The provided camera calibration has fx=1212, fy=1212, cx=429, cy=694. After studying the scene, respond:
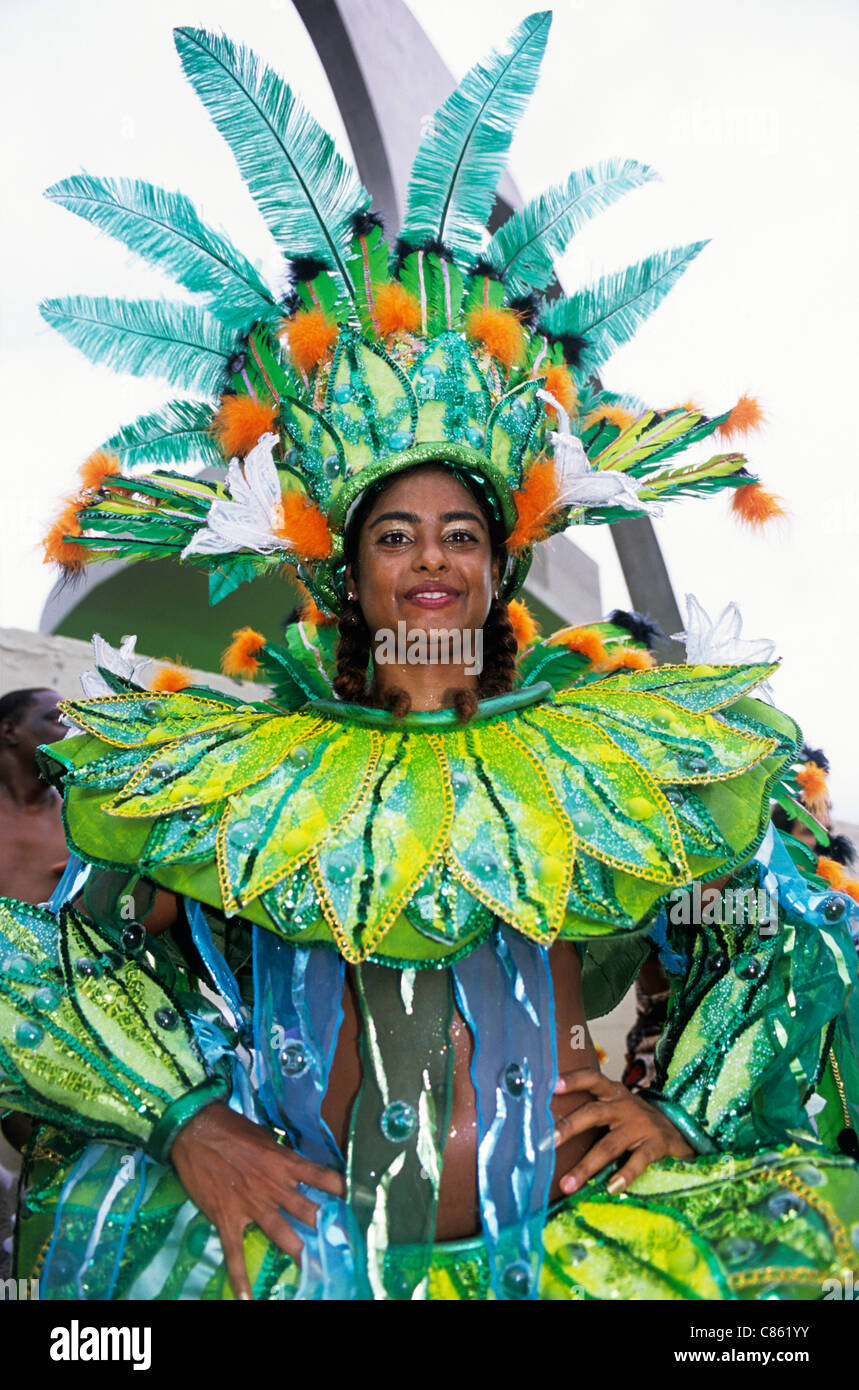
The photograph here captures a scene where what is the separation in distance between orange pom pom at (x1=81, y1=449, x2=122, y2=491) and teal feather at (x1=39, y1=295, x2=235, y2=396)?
0.65 feet

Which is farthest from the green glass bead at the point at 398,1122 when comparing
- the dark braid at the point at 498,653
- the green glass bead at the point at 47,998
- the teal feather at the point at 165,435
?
the teal feather at the point at 165,435

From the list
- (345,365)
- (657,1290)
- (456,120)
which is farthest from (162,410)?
(657,1290)

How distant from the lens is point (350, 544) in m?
2.41

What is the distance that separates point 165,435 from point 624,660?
4.09 feet

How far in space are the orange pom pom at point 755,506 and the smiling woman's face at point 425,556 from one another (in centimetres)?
67

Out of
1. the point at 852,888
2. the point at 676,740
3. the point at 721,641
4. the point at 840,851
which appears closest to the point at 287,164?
the point at 721,641

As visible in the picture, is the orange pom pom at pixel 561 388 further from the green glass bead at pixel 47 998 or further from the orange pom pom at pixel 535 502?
the green glass bead at pixel 47 998

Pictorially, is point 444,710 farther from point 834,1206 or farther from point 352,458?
point 834,1206

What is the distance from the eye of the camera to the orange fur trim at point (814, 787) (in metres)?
4.59

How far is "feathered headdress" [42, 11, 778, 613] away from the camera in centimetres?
235

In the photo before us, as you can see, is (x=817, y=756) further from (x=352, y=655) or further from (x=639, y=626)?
(x=352, y=655)

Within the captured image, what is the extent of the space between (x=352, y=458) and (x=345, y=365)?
0.20m

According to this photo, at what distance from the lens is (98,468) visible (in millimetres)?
2619

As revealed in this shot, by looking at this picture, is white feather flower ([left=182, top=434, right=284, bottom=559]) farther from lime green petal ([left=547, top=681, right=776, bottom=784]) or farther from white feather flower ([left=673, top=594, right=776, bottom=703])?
white feather flower ([left=673, top=594, right=776, bottom=703])
